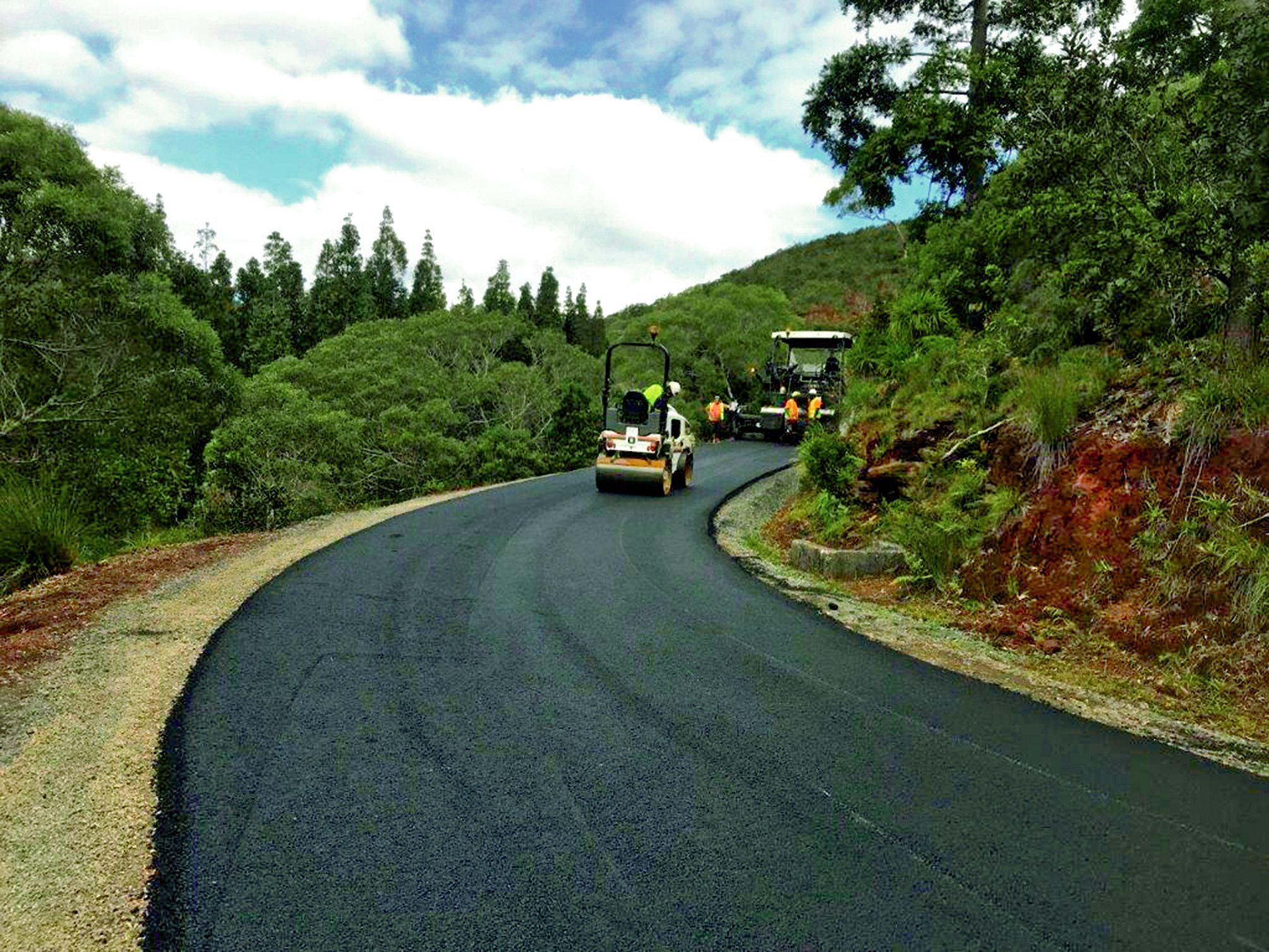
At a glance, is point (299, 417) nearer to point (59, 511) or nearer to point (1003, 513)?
point (59, 511)

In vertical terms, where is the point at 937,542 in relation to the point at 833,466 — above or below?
below

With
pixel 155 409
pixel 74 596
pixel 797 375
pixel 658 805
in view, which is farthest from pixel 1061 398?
pixel 797 375

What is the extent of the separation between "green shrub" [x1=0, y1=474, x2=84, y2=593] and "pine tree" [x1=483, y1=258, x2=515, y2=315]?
6948 cm

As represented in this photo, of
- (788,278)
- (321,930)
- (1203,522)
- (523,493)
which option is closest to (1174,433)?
(1203,522)

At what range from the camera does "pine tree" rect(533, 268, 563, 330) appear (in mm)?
80312

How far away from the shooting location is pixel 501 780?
140 inches

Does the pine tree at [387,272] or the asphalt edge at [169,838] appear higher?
the pine tree at [387,272]

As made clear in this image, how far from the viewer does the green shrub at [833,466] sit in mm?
10172

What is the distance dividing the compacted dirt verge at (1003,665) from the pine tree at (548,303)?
73.4 m

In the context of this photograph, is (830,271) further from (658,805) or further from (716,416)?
(658,805)

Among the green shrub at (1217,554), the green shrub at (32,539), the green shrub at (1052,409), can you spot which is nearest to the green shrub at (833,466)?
the green shrub at (1052,409)

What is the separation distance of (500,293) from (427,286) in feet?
29.4

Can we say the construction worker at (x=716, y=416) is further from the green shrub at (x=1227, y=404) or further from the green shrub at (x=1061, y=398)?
the green shrub at (x=1227, y=404)

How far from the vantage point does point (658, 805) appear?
3379mm
